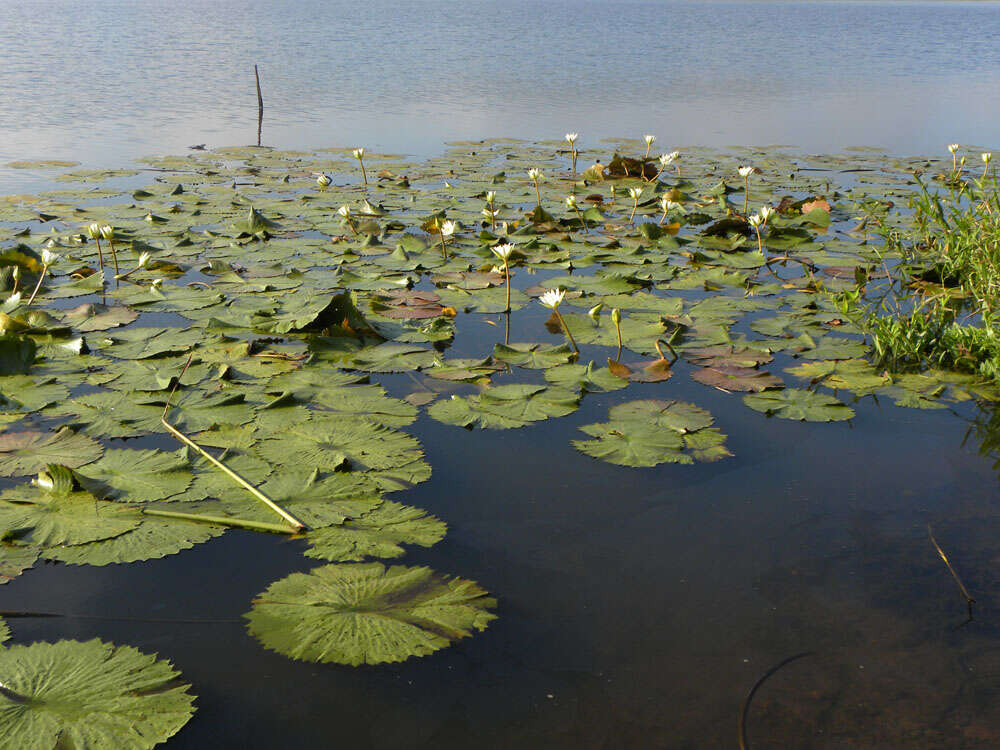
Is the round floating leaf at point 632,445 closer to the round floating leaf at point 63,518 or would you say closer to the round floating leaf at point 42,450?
the round floating leaf at point 63,518

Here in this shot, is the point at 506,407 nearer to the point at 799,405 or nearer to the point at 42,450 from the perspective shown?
the point at 799,405

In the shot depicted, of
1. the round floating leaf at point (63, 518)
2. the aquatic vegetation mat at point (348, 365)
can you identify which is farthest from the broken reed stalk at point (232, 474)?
the round floating leaf at point (63, 518)

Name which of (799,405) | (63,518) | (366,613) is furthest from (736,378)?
(63,518)

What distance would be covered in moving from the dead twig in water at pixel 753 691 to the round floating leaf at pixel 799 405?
4.56 feet

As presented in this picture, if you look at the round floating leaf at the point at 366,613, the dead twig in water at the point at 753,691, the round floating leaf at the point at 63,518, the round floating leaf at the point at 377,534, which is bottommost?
the dead twig in water at the point at 753,691

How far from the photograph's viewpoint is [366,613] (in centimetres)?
197

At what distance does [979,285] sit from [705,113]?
1128 cm

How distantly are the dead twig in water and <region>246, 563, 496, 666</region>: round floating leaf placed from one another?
64 cm

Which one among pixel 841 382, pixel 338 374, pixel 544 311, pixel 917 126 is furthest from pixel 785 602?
pixel 917 126

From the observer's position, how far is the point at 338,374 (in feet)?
11.3

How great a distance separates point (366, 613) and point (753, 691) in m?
0.95

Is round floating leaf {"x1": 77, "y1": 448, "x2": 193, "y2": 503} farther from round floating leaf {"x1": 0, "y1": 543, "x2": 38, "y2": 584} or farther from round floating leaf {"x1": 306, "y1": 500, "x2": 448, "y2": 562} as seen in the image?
round floating leaf {"x1": 306, "y1": 500, "x2": 448, "y2": 562}

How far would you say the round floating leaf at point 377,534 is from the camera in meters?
2.24

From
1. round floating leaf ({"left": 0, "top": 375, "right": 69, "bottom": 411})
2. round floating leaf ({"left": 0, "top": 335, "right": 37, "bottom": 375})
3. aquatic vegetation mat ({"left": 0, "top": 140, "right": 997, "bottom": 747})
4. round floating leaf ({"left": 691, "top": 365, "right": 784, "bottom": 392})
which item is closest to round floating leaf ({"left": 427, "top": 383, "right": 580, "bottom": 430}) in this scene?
aquatic vegetation mat ({"left": 0, "top": 140, "right": 997, "bottom": 747})
